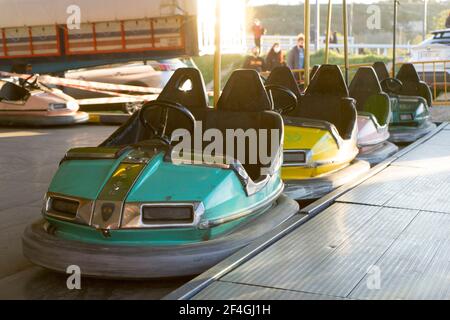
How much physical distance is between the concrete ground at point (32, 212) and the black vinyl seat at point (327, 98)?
187 cm

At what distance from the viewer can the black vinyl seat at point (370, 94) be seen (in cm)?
574

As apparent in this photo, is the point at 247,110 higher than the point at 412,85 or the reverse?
higher

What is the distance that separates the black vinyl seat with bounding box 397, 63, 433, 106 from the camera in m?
7.11

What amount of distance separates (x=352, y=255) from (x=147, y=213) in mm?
774

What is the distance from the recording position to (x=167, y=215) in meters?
2.66

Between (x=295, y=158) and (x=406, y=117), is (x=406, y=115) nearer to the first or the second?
(x=406, y=117)

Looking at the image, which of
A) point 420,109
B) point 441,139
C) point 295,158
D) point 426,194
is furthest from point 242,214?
point 420,109

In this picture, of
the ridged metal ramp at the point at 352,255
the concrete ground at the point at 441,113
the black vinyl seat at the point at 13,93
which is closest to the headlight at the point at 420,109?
the concrete ground at the point at 441,113

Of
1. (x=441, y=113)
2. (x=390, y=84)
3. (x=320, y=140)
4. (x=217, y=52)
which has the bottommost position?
(x=441, y=113)

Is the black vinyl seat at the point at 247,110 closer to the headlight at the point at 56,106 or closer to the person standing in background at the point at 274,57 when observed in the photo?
the headlight at the point at 56,106

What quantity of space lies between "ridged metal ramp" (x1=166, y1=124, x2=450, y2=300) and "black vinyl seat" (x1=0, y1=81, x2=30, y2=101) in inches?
210

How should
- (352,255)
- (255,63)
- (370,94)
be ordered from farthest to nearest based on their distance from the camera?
(255,63) → (370,94) → (352,255)
